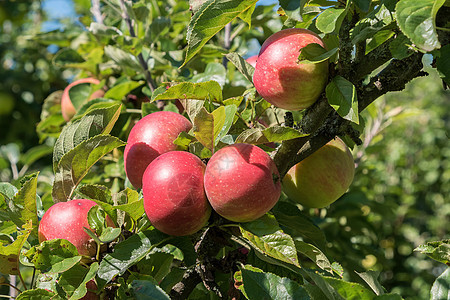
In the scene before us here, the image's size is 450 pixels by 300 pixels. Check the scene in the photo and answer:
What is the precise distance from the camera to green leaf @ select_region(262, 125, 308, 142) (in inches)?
31.2

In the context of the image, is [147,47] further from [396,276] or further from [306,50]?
[396,276]

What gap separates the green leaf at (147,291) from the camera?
0.76 metres

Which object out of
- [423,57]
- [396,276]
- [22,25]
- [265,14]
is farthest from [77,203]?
[22,25]

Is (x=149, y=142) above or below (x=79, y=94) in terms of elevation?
above

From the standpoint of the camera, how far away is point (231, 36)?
1.86m

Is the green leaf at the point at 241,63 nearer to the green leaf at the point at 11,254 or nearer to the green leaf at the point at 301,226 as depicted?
the green leaf at the point at 301,226

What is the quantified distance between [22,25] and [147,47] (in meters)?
3.09

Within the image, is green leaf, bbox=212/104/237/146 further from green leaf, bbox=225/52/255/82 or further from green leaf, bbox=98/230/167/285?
green leaf, bbox=98/230/167/285

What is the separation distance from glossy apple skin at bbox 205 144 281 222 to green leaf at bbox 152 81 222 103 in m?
0.17

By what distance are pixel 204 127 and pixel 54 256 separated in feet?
1.18

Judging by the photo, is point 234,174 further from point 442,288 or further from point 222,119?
point 442,288

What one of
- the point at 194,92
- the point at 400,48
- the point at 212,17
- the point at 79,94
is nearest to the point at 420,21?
the point at 400,48

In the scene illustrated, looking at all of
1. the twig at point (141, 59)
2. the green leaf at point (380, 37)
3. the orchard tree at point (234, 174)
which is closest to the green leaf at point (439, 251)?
the orchard tree at point (234, 174)

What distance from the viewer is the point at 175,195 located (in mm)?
816
